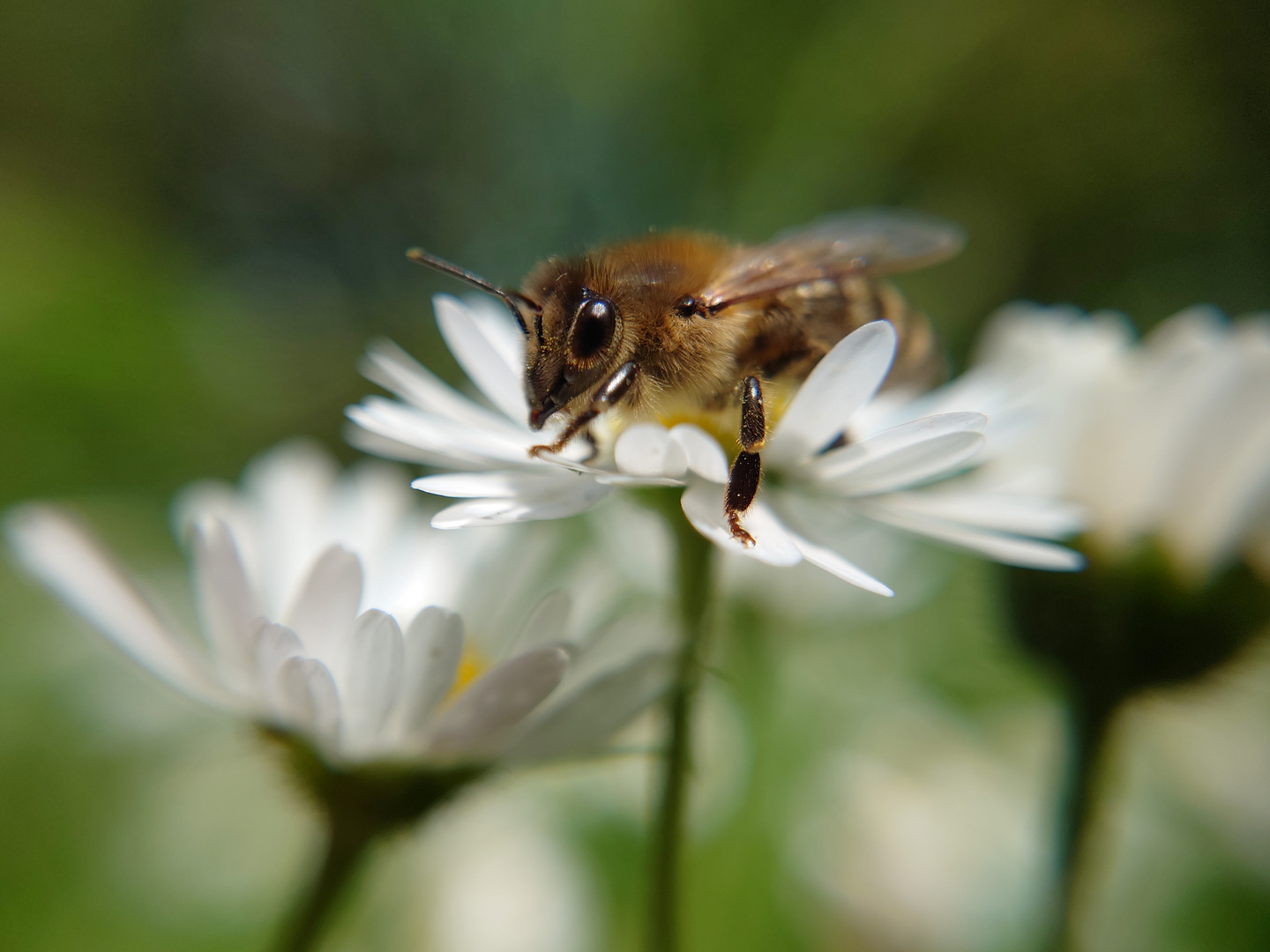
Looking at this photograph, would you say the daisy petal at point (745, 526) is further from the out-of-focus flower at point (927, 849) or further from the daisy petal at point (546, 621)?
the out-of-focus flower at point (927, 849)

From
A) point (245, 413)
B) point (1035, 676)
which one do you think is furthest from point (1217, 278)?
point (245, 413)

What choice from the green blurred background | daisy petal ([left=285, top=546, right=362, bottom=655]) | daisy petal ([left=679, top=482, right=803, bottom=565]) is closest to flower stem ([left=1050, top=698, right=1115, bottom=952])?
the green blurred background

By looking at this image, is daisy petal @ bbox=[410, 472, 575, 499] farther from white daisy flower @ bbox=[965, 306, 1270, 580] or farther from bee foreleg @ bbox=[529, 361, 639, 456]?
white daisy flower @ bbox=[965, 306, 1270, 580]

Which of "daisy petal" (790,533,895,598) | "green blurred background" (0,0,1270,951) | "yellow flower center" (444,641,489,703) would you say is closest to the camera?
"daisy petal" (790,533,895,598)

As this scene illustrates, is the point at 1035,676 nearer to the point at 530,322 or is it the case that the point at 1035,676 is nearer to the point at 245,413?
the point at 530,322

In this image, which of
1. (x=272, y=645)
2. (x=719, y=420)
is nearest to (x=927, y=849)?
(x=719, y=420)

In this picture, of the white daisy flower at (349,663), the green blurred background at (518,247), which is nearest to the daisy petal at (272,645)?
the white daisy flower at (349,663)
